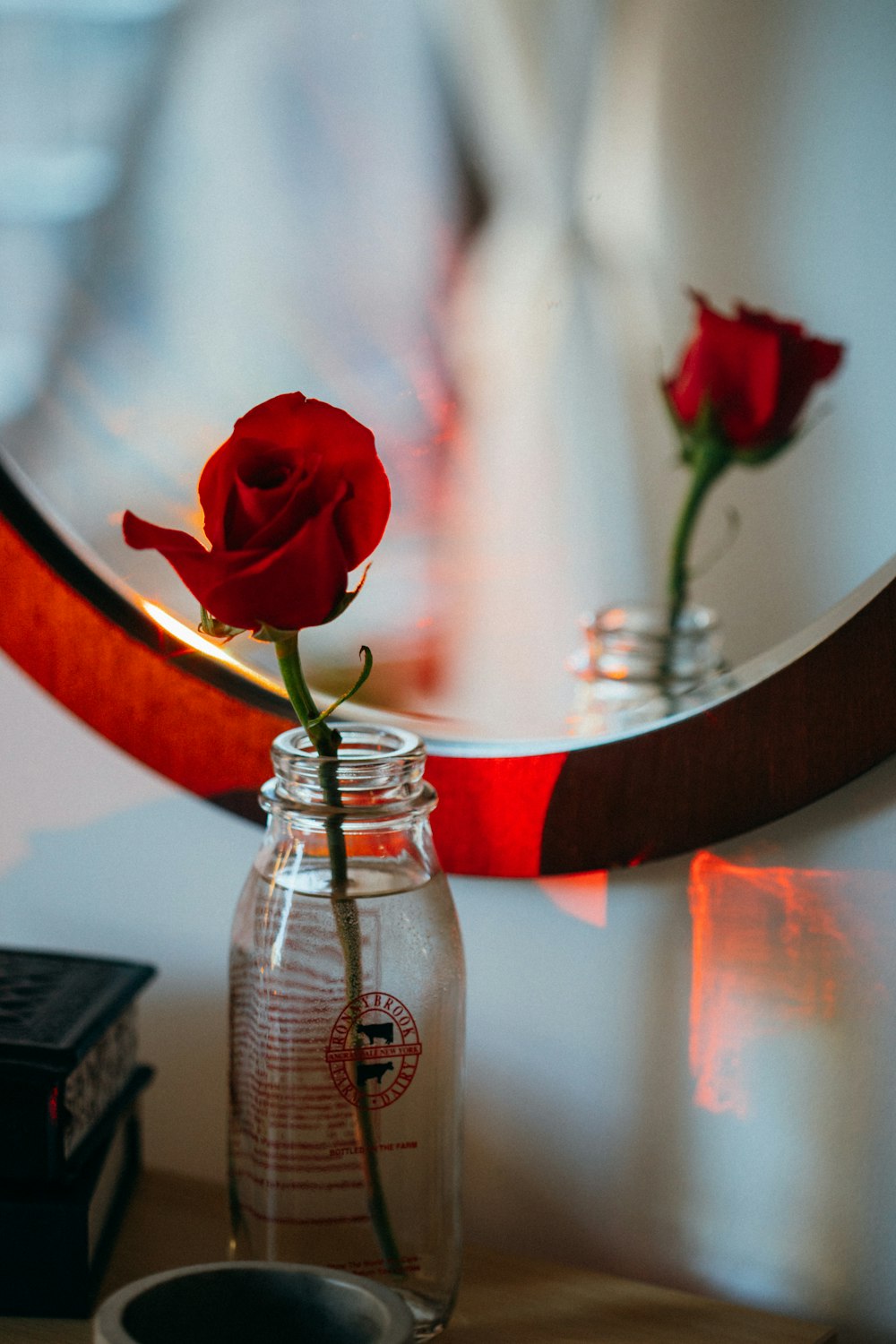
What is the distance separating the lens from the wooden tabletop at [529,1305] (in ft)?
1.73

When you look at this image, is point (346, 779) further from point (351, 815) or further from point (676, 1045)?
point (676, 1045)

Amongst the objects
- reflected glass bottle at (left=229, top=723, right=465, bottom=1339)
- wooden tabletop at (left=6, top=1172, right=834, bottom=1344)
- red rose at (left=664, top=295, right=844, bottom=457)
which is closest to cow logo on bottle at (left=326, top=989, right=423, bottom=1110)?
reflected glass bottle at (left=229, top=723, right=465, bottom=1339)

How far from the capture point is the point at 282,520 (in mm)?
430

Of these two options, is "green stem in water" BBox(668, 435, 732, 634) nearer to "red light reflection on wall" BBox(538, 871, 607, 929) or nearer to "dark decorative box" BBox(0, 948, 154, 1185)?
"red light reflection on wall" BBox(538, 871, 607, 929)

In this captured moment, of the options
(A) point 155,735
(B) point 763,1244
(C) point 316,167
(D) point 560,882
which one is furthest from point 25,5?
(B) point 763,1244

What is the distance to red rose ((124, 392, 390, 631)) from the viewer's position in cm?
43

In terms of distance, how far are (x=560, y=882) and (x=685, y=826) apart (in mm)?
69

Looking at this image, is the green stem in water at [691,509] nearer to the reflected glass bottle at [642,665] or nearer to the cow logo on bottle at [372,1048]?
the reflected glass bottle at [642,665]

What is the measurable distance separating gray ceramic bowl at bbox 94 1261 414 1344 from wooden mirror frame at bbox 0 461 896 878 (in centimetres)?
19

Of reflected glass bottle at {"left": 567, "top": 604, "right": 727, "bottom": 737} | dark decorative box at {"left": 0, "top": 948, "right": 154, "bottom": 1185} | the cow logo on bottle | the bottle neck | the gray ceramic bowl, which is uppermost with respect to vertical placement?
reflected glass bottle at {"left": 567, "top": 604, "right": 727, "bottom": 737}

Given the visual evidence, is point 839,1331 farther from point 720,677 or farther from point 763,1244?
point 720,677

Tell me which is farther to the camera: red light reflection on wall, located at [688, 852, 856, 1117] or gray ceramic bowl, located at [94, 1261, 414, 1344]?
red light reflection on wall, located at [688, 852, 856, 1117]

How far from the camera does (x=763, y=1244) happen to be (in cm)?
56

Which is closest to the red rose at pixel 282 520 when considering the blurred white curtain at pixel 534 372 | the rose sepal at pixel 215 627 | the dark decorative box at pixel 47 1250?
the rose sepal at pixel 215 627
